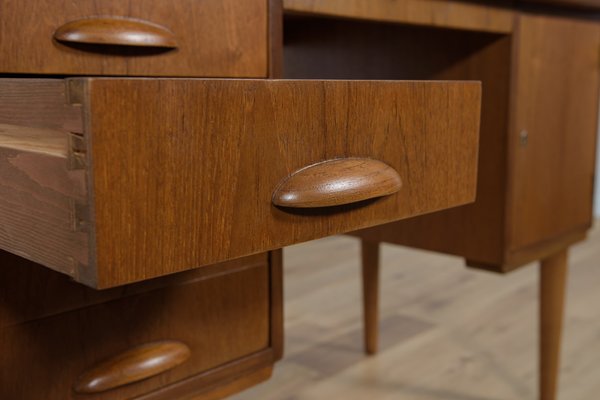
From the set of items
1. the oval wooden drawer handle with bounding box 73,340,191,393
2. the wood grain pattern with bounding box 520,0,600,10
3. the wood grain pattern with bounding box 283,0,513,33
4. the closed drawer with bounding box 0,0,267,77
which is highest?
the wood grain pattern with bounding box 520,0,600,10

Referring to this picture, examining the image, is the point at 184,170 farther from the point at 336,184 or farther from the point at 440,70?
the point at 440,70

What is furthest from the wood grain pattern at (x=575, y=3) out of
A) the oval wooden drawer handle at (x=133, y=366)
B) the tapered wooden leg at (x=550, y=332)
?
the oval wooden drawer handle at (x=133, y=366)

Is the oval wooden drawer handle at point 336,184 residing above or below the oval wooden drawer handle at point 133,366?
above

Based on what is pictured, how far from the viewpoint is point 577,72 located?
1.09 metres

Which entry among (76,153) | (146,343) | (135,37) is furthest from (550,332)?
(76,153)

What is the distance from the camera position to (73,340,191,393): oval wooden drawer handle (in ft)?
1.92

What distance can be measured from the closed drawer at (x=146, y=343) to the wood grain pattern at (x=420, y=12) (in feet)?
0.86

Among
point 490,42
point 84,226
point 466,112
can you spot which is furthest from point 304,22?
point 84,226

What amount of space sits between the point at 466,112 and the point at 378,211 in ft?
0.43

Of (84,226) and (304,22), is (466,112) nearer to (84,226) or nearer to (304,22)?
(84,226)

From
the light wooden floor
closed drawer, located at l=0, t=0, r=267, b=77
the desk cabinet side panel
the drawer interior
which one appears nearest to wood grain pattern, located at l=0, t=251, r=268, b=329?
closed drawer, located at l=0, t=0, r=267, b=77

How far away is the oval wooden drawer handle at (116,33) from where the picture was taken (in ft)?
1.77

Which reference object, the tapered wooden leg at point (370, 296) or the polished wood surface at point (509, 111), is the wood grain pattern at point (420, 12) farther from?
the tapered wooden leg at point (370, 296)

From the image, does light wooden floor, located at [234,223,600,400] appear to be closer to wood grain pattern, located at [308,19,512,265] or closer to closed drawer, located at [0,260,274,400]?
wood grain pattern, located at [308,19,512,265]
